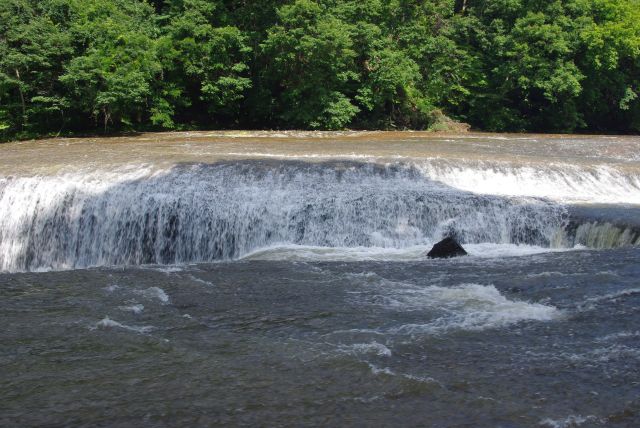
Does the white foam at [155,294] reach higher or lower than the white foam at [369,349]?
lower

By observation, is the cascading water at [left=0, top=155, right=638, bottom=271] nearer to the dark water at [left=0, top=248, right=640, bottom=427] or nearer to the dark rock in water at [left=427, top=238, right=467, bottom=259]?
the dark rock in water at [left=427, top=238, right=467, bottom=259]

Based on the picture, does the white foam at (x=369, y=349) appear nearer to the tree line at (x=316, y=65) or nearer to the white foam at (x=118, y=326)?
the white foam at (x=118, y=326)

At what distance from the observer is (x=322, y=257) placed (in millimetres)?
12461

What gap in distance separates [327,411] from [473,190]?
1119cm

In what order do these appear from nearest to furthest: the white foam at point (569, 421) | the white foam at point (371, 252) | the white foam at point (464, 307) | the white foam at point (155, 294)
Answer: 1. the white foam at point (569, 421)
2. the white foam at point (464, 307)
3. the white foam at point (155, 294)
4. the white foam at point (371, 252)

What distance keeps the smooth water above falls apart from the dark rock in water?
635 millimetres

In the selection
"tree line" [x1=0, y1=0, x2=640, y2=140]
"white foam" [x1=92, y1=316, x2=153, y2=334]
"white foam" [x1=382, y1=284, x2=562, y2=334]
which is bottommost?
"white foam" [x1=92, y1=316, x2=153, y2=334]

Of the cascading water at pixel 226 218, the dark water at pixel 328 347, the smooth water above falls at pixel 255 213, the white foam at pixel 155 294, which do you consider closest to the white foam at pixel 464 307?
the dark water at pixel 328 347

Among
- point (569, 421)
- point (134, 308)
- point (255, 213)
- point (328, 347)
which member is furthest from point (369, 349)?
point (255, 213)

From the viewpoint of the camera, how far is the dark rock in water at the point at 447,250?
1197 centimetres

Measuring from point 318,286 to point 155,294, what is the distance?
92.8 inches

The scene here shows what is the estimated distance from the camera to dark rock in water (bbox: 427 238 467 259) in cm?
1197

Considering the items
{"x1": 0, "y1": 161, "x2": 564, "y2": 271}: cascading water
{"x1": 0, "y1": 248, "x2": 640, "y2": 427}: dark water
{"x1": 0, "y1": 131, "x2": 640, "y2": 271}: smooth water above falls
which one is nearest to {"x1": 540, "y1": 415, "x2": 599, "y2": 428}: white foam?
{"x1": 0, "y1": 248, "x2": 640, "y2": 427}: dark water

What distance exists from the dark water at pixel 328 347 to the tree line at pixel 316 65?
17561 mm
